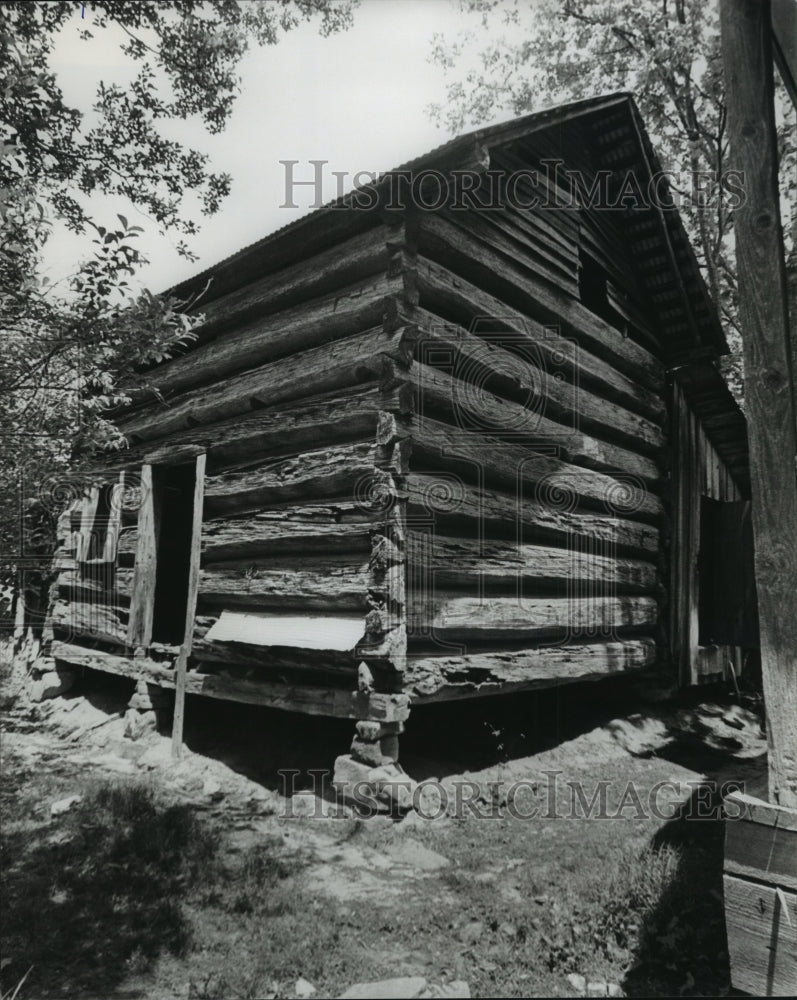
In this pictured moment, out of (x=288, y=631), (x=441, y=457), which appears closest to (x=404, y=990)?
(x=288, y=631)

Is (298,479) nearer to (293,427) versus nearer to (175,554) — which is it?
(293,427)

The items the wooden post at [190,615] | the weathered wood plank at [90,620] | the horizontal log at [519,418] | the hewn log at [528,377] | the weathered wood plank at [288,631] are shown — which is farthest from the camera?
the weathered wood plank at [90,620]

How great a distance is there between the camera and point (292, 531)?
581cm

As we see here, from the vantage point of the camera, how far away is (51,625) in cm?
949

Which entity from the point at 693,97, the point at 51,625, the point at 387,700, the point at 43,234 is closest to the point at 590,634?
the point at 387,700

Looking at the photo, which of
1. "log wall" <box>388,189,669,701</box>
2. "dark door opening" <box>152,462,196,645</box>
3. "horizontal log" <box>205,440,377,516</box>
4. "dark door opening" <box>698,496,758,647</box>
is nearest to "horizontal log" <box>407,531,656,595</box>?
"log wall" <box>388,189,669,701</box>

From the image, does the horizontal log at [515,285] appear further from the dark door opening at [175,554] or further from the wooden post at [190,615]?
the dark door opening at [175,554]

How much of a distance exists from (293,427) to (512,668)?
291cm

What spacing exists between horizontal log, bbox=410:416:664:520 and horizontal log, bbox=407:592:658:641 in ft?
3.46

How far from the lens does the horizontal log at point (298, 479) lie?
17.4ft

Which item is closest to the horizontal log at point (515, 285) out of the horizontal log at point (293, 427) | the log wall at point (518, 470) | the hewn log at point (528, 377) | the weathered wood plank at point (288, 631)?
the log wall at point (518, 470)

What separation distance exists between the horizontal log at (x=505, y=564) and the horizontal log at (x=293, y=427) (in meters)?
1.04

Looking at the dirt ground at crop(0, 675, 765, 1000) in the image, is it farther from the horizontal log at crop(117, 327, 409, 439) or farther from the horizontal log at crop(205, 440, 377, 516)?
the horizontal log at crop(117, 327, 409, 439)

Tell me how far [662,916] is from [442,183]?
5.28m
